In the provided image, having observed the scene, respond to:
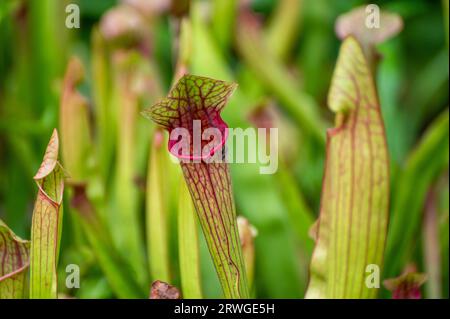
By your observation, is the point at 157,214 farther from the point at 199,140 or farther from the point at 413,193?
the point at 413,193

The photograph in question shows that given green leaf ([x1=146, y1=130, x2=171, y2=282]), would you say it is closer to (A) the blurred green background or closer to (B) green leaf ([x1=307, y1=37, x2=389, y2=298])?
(A) the blurred green background

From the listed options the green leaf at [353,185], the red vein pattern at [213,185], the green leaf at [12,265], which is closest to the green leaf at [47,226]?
the green leaf at [12,265]

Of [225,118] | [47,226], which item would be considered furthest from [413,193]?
[47,226]

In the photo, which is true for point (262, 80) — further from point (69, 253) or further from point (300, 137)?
point (69, 253)
